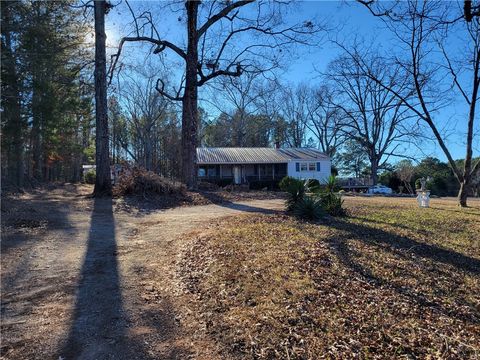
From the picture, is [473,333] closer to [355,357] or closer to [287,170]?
[355,357]

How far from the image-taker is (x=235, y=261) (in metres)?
4.71

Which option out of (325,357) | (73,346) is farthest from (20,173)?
(325,357)

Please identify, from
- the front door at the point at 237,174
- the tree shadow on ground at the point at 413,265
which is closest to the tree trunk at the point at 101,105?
the tree shadow on ground at the point at 413,265

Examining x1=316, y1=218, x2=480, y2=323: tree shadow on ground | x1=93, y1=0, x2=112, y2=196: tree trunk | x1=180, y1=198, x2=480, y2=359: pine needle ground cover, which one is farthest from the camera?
x1=93, y1=0, x2=112, y2=196: tree trunk

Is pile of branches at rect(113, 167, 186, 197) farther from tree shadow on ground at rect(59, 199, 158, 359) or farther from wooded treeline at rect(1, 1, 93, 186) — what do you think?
tree shadow on ground at rect(59, 199, 158, 359)

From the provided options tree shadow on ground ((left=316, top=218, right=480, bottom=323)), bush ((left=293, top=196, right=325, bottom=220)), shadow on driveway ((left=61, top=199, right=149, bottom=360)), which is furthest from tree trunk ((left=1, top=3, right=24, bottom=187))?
tree shadow on ground ((left=316, top=218, right=480, bottom=323))

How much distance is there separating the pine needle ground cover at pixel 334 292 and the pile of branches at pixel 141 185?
21.6 ft

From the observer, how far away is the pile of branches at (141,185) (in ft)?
41.0

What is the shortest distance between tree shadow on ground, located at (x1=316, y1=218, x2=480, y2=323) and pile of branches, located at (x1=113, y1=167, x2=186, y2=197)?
742 centimetres

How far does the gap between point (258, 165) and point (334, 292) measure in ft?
109

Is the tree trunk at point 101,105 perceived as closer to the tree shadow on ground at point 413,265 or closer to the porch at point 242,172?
the tree shadow on ground at point 413,265

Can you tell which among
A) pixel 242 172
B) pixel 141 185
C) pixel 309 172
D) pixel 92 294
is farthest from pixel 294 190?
pixel 309 172

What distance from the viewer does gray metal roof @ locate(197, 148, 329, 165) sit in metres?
34.4

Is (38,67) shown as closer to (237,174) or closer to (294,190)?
(294,190)
